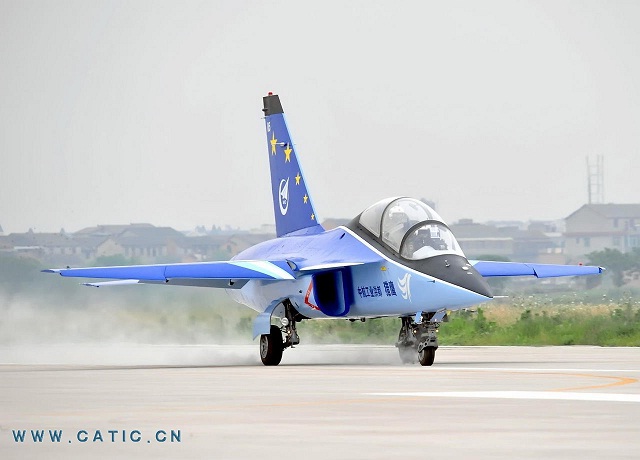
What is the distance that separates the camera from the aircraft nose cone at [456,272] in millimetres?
26719

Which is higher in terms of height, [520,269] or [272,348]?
[520,269]

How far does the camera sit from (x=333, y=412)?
15.8m

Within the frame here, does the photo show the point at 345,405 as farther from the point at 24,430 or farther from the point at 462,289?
the point at 462,289

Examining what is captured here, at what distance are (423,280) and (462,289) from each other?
0.88 meters

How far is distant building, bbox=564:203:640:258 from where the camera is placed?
166 metres

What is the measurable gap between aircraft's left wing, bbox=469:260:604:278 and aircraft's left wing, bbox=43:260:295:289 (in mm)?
3908

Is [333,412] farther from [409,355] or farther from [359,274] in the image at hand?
[409,355]

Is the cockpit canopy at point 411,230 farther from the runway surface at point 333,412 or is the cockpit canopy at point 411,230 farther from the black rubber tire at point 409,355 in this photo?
the black rubber tire at point 409,355

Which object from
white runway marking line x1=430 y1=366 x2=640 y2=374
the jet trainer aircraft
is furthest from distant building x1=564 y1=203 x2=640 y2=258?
white runway marking line x1=430 y1=366 x2=640 y2=374

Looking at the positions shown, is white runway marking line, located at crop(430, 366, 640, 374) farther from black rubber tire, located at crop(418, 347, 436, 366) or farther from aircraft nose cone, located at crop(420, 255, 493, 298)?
black rubber tire, located at crop(418, 347, 436, 366)

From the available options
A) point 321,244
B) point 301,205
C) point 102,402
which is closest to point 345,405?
point 102,402

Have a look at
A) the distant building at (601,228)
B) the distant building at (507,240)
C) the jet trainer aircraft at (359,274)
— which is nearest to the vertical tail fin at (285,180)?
the jet trainer aircraft at (359,274)

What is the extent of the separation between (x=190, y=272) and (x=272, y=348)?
2157 mm

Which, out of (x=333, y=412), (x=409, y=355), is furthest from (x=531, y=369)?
(x=333, y=412)
